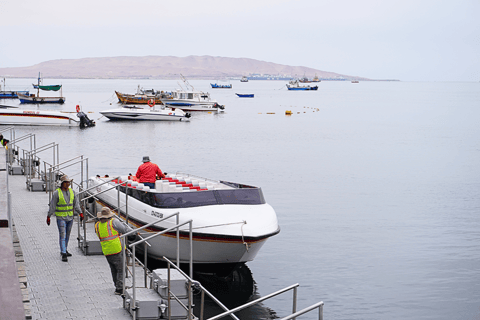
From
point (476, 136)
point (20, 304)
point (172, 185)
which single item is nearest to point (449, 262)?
point (172, 185)

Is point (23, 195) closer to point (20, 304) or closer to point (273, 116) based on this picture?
point (20, 304)

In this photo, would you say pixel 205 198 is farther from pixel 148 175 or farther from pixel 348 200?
pixel 348 200

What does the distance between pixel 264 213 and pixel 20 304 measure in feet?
33.1

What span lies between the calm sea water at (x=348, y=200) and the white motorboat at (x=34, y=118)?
3.05ft

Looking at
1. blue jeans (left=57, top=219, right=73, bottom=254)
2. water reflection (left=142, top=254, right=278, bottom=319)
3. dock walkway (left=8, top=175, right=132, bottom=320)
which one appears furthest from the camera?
water reflection (left=142, top=254, right=278, bottom=319)

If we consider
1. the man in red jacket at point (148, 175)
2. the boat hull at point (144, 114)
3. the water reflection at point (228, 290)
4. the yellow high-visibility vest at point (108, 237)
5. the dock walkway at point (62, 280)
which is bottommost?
the water reflection at point (228, 290)

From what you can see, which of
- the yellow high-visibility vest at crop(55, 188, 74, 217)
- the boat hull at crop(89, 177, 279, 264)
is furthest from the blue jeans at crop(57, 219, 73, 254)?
the boat hull at crop(89, 177, 279, 264)

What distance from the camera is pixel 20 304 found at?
500 cm

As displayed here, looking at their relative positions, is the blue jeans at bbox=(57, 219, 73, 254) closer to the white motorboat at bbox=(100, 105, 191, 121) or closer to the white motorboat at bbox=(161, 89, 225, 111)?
the white motorboat at bbox=(100, 105, 191, 121)

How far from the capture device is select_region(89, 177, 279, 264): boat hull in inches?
553

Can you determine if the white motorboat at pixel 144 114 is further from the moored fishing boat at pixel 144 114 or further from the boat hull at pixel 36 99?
the boat hull at pixel 36 99

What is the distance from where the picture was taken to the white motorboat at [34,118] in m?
61.9

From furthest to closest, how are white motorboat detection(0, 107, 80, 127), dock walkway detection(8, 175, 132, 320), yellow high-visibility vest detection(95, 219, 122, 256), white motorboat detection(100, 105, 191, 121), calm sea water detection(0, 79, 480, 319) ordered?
white motorboat detection(100, 105, 191, 121), white motorboat detection(0, 107, 80, 127), calm sea water detection(0, 79, 480, 319), yellow high-visibility vest detection(95, 219, 122, 256), dock walkway detection(8, 175, 132, 320)

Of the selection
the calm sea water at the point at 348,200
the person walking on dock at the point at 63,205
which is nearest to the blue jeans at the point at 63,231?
the person walking on dock at the point at 63,205
